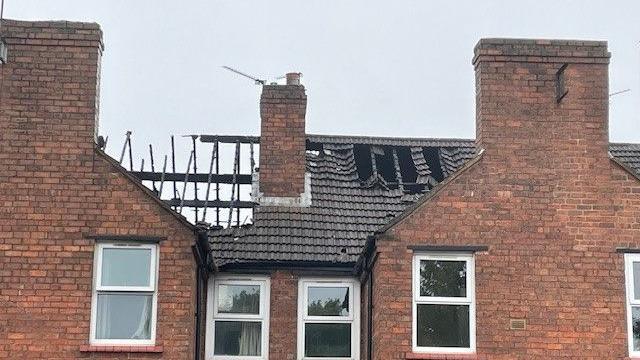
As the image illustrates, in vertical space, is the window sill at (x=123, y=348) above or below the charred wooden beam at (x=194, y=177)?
below

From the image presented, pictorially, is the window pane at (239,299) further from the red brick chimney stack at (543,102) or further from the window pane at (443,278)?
the red brick chimney stack at (543,102)

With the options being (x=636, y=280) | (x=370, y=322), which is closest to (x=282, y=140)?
(x=370, y=322)

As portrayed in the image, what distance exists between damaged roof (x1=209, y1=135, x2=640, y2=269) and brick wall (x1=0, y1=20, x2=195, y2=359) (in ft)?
8.53

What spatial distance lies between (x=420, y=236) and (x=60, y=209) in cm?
490

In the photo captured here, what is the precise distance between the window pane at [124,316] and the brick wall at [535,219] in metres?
3.13

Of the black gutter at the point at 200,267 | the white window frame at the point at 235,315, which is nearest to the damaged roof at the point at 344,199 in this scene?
the white window frame at the point at 235,315

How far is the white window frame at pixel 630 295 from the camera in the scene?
50.5 ft

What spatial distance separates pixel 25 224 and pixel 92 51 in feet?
8.56

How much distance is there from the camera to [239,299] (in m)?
17.9

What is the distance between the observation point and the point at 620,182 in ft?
52.5

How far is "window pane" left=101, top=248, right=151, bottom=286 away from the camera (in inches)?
607

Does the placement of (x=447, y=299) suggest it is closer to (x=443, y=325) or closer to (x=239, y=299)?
(x=443, y=325)

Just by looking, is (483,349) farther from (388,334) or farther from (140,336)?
(140,336)

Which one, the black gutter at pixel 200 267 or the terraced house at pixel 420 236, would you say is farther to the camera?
the black gutter at pixel 200 267
